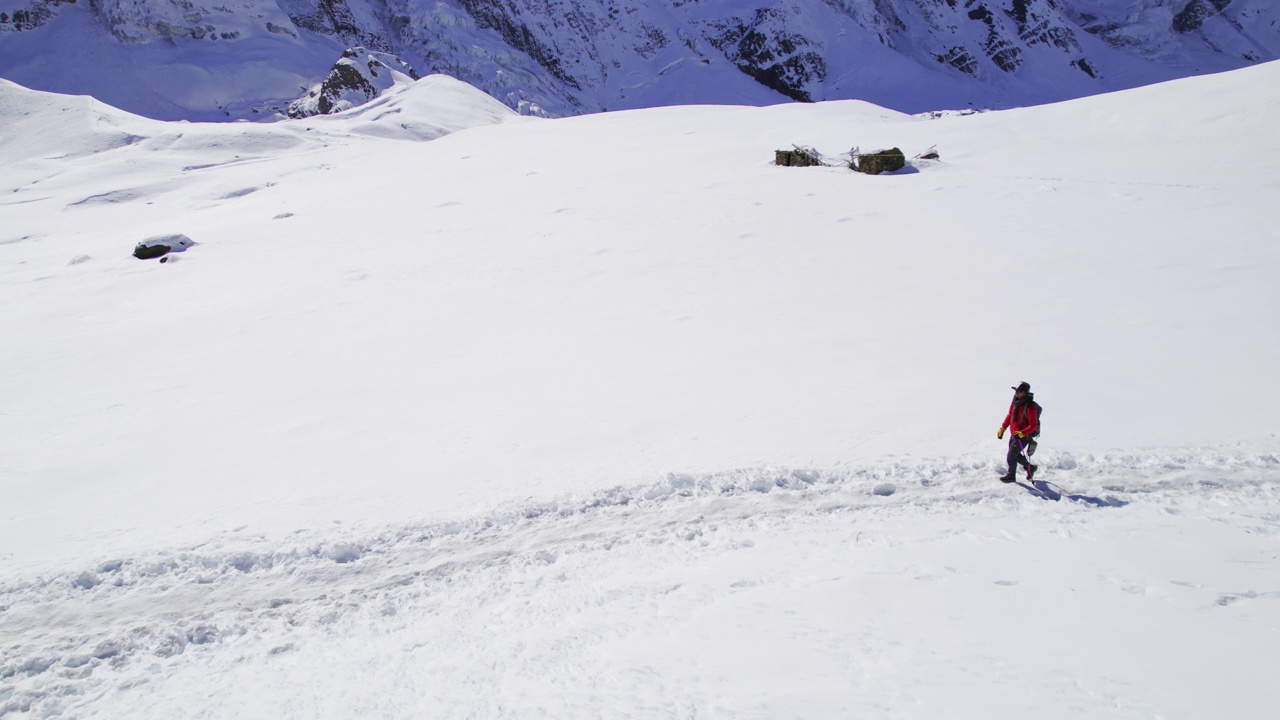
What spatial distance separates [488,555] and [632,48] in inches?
3689

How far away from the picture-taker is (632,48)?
89.5m

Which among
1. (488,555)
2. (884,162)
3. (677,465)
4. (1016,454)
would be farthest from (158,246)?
(1016,454)

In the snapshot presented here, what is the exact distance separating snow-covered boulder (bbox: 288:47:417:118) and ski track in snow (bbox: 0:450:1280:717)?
2227 inches

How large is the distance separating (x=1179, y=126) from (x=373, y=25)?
270 feet

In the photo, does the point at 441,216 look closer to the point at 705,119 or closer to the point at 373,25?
the point at 705,119

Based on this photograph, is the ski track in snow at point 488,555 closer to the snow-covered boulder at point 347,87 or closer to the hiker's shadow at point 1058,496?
the hiker's shadow at point 1058,496

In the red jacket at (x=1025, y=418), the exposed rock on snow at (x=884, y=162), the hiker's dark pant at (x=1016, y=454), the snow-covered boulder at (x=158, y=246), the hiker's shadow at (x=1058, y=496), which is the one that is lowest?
the hiker's shadow at (x=1058, y=496)

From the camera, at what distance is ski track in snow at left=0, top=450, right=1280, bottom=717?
5191 mm

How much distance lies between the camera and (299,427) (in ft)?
28.5

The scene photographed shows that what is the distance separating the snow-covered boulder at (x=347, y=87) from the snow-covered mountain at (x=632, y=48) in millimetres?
1455

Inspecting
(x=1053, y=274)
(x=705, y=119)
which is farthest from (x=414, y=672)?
(x=705, y=119)

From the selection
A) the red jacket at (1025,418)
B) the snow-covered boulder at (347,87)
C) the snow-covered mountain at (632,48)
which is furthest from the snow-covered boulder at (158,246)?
the snow-covered mountain at (632,48)

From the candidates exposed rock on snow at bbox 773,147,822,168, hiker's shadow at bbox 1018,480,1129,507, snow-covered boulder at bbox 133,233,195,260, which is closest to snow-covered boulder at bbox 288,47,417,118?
snow-covered boulder at bbox 133,233,195,260

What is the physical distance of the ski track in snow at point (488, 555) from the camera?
5.19m
